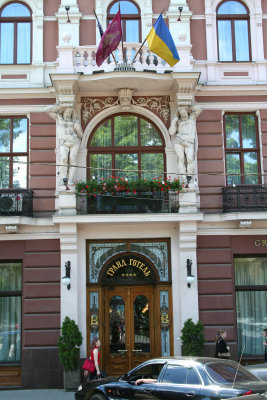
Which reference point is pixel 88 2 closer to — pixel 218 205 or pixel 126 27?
pixel 126 27

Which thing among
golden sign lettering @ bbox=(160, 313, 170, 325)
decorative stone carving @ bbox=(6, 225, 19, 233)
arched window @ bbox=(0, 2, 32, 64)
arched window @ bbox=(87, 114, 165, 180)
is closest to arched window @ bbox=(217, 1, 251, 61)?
arched window @ bbox=(87, 114, 165, 180)

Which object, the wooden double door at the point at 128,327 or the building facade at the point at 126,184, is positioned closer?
the building facade at the point at 126,184

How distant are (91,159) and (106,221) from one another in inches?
99.9

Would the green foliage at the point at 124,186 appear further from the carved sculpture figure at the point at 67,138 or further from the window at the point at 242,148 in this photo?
the window at the point at 242,148

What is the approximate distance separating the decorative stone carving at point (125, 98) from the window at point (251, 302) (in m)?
6.17

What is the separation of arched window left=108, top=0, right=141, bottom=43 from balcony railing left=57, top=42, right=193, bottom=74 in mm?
1322

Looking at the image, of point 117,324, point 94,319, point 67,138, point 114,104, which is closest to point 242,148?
point 114,104

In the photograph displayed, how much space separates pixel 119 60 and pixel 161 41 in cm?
180

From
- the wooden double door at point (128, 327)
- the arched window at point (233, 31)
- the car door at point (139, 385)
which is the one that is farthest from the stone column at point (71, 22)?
the car door at point (139, 385)

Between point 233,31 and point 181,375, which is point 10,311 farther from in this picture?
point 233,31

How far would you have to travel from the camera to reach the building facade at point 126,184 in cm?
1714

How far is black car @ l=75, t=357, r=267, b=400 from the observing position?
10.0m

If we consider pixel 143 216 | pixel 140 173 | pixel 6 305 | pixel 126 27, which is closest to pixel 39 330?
pixel 6 305

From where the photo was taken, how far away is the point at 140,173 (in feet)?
59.7
